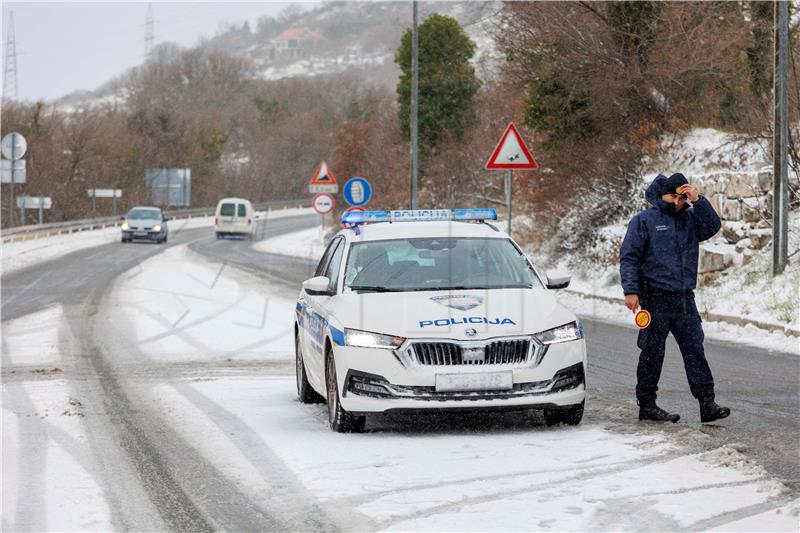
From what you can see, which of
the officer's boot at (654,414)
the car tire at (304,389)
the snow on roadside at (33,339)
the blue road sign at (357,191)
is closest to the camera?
the officer's boot at (654,414)

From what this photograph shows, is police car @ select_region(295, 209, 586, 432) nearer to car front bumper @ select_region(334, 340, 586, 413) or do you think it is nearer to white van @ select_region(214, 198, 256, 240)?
car front bumper @ select_region(334, 340, 586, 413)

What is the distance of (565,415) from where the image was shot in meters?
9.07

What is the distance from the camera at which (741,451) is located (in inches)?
312

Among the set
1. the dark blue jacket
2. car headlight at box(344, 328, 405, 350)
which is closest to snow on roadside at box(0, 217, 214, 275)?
car headlight at box(344, 328, 405, 350)

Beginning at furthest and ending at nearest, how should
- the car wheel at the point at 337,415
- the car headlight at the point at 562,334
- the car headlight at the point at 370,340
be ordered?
1. the car wheel at the point at 337,415
2. the car headlight at the point at 562,334
3. the car headlight at the point at 370,340

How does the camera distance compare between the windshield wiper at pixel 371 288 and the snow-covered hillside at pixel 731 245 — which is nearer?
the windshield wiper at pixel 371 288

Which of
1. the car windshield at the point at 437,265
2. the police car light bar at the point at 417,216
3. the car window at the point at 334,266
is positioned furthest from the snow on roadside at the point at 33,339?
the car windshield at the point at 437,265

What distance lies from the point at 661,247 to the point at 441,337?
176 centimetres

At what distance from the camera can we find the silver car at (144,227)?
5572 cm

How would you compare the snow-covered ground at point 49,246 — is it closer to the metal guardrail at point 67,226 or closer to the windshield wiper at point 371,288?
the metal guardrail at point 67,226

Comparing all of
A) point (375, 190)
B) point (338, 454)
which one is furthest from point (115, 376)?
point (375, 190)

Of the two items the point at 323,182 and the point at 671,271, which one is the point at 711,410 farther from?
the point at 323,182

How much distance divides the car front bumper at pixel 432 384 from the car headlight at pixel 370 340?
1.6 inches

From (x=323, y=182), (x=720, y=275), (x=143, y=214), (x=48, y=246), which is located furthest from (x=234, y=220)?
(x=720, y=275)
